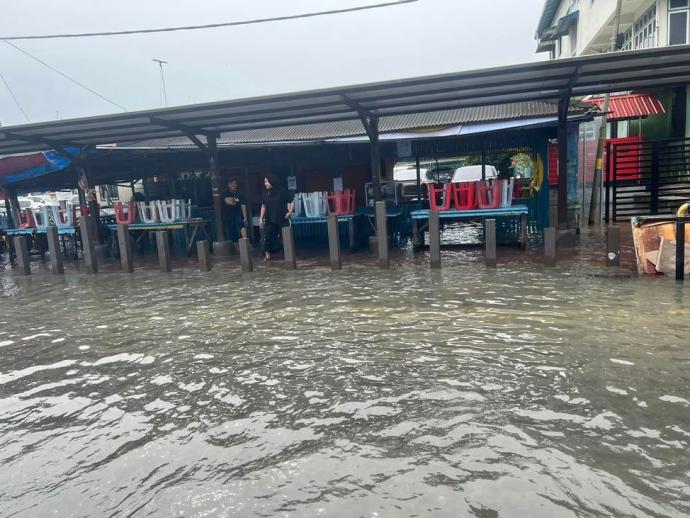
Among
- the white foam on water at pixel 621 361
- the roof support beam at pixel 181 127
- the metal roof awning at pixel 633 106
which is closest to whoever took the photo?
the white foam on water at pixel 621 361

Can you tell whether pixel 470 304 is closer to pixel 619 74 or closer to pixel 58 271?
pixel 619 74

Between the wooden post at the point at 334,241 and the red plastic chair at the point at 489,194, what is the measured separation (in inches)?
134

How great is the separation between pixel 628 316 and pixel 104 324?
6.72 m

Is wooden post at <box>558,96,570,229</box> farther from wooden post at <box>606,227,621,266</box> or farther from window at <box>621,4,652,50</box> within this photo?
window at <box>621,4,652,50</box>

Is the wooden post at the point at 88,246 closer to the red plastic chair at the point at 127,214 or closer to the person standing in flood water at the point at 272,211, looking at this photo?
the red plastic chair at the point at 127,214

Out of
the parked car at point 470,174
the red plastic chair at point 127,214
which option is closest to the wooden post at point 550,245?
the parked car at point 470,174

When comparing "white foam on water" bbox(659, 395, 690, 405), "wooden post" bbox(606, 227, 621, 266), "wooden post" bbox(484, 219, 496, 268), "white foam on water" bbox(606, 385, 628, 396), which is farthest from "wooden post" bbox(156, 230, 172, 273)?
"white foam on water" bbox(659, 395, 690, 405)

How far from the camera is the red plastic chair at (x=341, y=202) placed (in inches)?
492

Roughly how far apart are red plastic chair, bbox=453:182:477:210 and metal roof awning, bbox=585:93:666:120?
26.0ft

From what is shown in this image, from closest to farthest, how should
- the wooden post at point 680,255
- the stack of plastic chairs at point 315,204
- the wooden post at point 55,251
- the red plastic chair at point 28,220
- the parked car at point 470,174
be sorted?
1. the wooden post at point 680,255
2. the wooden post at point 55,251
3. the stack of plastic chairs at point 315,204
4. the red plastic chair at point 28,220
5. the parked car at point 470,174

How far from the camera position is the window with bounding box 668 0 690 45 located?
14.6 meters

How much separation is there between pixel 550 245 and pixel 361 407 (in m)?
6.10

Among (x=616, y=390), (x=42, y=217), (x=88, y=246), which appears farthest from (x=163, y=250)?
(x=616, y=390)

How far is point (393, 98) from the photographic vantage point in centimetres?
991
